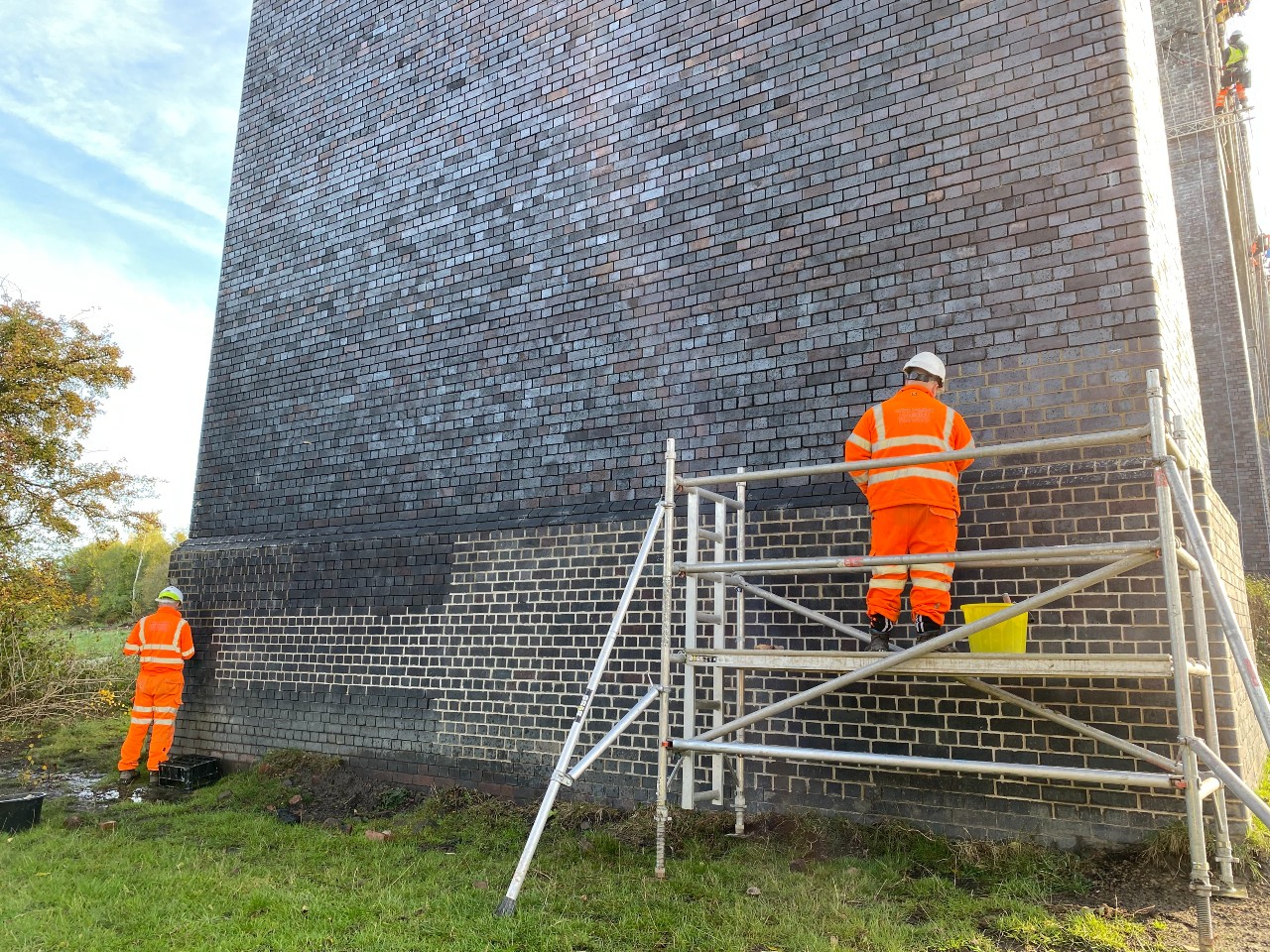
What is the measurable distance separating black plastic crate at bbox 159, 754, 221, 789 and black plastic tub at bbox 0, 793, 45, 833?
1.57 metres

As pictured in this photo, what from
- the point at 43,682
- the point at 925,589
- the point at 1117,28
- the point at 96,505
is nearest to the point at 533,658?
the point at 925,589

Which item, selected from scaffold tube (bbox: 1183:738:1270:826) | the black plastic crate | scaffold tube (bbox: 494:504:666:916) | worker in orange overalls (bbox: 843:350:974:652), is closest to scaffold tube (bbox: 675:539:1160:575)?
worker in orange overalls (bbox: 843:350:974:652)

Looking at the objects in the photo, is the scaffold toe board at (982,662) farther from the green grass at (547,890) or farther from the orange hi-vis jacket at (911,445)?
the green grass at (547,890)

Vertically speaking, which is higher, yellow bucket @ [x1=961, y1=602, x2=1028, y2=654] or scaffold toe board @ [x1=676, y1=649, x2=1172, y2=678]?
yellow bucket @ [x1=961, y1=602, x2=1028, y2=654]

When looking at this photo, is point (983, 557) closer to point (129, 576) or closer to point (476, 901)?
point (476, 901)

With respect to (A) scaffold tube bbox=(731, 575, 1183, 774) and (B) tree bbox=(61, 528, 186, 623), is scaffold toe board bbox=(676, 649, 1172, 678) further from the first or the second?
(B) tree bbox=(61, 528, 186, 623)

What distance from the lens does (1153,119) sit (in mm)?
6672

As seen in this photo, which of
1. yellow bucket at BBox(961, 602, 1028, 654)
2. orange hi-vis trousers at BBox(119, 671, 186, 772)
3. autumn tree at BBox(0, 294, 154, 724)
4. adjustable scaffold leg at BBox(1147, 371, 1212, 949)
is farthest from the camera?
autumn tree at BBox(0, 294, 154, 724)

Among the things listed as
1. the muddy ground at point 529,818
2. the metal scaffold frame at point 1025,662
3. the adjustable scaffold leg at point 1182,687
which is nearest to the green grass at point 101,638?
the muddy ground at point 529,818

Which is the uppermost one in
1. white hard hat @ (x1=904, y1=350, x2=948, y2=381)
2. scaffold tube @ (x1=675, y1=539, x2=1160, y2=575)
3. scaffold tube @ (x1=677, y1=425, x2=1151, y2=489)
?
white hard hat @ (x1=904, y1=350, x2=948, y2=381)

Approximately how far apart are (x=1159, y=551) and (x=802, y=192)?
386cm

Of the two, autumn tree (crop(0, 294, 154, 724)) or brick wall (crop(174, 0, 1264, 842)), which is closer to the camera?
brick wall (crop(174, 0, 1264, 842))

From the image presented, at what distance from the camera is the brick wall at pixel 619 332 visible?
18.0 feet

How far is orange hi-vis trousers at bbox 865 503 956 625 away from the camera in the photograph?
4719mm
